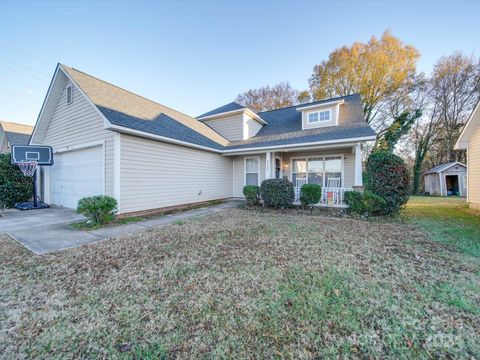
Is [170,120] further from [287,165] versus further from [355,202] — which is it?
[355,202]

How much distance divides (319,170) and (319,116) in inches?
121

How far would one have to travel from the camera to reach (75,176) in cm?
822

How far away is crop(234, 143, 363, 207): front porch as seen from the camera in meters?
8.46

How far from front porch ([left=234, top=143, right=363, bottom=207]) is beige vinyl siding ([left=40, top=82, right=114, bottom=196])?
657 centimetres

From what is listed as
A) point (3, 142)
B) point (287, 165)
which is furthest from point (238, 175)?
point (3, 142)

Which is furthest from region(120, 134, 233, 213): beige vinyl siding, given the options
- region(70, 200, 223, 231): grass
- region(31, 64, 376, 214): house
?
region(70, 200, 223, 231): grass

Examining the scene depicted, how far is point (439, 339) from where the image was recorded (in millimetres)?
1805

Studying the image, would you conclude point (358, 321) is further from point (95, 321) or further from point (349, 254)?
point (95, 321)

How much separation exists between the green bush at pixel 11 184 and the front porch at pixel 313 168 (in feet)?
33.9

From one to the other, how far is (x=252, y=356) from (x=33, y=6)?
1330cm

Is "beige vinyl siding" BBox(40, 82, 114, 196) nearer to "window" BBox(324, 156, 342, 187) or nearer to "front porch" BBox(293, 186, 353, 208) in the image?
"front porch" BBox(293, 186, 353, 208)

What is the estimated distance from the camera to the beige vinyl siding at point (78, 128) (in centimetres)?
656

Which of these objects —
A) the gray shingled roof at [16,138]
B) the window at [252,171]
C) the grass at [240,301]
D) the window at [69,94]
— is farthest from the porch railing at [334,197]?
the gray shingled roof at [16,138]

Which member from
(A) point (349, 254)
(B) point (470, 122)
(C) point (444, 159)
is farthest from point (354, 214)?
(C) point (444, 159)
